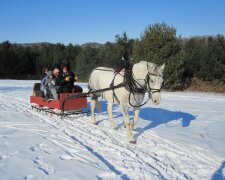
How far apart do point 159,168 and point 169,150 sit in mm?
1261

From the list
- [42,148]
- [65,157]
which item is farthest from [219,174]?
[42,148]

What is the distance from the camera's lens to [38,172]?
17.3 feet

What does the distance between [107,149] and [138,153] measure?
0.71 meters

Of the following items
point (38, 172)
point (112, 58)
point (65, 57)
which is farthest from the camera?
point (65, 57)

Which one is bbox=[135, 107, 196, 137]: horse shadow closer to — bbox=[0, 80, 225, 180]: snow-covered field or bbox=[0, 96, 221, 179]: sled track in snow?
bbox=[0, 80, 225, 180]: snow-covered field

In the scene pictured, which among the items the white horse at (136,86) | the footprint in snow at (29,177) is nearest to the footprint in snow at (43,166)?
the footprint in snow at (29,177)

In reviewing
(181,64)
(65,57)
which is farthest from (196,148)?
(65,57)

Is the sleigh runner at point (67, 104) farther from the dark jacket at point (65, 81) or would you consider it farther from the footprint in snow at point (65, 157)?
the footprint in snow at point (65, 157)

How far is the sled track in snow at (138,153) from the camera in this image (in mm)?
5602

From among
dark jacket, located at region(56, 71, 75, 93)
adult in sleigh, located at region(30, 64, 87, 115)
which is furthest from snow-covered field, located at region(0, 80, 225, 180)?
dark jacket, located at region(56, 71, 75, 93)

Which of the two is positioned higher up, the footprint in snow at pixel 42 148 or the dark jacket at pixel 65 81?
the dark jacket at pixel 65 81

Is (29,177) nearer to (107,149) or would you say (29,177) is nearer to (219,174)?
(107,149)

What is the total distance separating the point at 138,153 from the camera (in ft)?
22.0

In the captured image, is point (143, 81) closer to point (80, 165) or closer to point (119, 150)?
point (119, 150)
